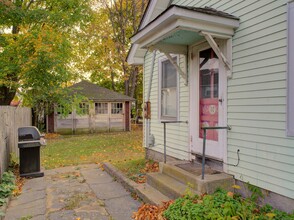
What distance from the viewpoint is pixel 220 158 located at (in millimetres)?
4094

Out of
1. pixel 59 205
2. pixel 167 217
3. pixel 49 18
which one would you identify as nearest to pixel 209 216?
pixel 167 217

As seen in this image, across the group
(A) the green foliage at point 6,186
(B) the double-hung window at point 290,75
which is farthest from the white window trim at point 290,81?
(A) the green foliage at point 6,186

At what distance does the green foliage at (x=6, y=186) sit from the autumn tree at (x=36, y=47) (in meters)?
6.87

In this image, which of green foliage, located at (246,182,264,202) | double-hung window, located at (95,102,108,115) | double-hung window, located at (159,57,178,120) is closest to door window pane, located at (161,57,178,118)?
double-hung window, located at (159,57,178,120)

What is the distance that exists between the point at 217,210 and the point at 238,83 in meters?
1.97

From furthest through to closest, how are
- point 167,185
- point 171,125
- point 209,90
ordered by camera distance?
point 171,125
point 209,90
point 167,185

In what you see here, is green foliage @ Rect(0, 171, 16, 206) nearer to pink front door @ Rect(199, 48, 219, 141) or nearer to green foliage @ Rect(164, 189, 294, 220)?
green foliage @ Rect(164, 189, 294, 220)

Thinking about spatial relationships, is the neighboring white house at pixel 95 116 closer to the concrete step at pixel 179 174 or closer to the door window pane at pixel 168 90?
the door window pane at pixel 168 90

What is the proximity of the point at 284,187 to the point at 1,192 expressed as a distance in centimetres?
468

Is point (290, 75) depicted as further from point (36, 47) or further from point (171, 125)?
point (36, 47)

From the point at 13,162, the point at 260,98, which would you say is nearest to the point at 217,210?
the point at 260,98

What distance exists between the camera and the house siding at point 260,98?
3.02 metres

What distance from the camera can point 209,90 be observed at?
177 inches

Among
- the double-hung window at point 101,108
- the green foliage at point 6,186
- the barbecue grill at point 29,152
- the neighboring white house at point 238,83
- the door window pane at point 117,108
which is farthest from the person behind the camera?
the door window pane at point 117,108
